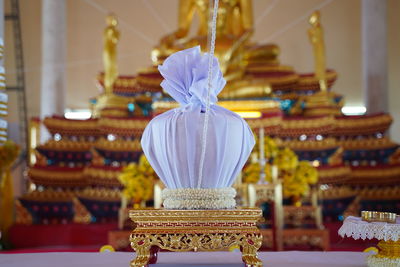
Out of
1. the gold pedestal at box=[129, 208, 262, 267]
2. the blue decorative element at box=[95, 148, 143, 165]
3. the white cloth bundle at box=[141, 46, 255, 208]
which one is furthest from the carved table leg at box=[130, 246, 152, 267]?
the blue decorative element at box=[95, 148, 143, 165]

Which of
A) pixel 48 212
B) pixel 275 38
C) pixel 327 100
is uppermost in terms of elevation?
pixel 275 38

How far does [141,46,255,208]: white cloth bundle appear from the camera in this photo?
8.92ft

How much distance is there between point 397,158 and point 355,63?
449cm

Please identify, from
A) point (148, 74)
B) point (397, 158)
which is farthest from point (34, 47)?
point (397, 158)

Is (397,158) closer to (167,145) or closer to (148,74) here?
(148,74)

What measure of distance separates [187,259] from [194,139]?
707 mm

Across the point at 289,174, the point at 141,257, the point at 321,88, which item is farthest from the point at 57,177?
the point at 141,257

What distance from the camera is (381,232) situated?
2.57 meters

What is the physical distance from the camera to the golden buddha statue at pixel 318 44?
7.97 metres

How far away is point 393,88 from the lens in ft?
35.9

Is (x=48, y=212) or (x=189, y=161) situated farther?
(x=48, y=212)

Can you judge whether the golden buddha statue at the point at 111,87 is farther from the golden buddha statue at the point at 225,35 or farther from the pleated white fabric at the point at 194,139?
the pleated white fabric at the point at 194,139

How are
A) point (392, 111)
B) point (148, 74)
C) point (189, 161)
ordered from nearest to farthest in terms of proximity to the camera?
point (189, 161)
point (148, 74)
point (392, 111)

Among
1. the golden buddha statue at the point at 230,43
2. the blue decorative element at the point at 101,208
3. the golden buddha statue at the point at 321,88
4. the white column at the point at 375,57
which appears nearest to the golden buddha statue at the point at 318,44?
the golden buddha statue at the point at 321,88
